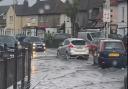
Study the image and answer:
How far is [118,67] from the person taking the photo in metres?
29.0

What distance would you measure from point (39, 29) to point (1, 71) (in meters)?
83.5

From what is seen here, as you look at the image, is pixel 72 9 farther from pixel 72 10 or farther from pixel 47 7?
pixel 47 7

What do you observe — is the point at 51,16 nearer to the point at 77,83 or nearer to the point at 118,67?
the point at 118,67

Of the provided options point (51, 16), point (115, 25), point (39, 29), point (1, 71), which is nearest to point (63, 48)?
point (1, 71)

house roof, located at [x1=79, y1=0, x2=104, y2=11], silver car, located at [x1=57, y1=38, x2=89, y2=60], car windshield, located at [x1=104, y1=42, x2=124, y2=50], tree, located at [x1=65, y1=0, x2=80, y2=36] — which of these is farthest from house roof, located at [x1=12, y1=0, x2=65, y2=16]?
car windshield, located at [x1=104, y1=42, x2=124, y2=50]

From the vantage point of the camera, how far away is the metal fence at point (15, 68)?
36.9 ft

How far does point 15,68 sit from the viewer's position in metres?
13.1

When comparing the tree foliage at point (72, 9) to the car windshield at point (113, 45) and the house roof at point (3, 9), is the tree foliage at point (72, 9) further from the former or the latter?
the car windshield at point (113, 45)

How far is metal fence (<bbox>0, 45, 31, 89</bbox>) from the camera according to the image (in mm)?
11245

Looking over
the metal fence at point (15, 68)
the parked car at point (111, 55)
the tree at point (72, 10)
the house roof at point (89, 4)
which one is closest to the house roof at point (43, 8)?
the house roof at point (89, 4)

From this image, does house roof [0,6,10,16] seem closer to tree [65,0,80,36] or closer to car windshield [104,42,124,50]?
tree [65,0,80,36]

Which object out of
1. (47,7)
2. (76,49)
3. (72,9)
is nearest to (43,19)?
(47,7)

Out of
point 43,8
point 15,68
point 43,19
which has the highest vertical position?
point 43,8

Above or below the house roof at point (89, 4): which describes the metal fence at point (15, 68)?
below
